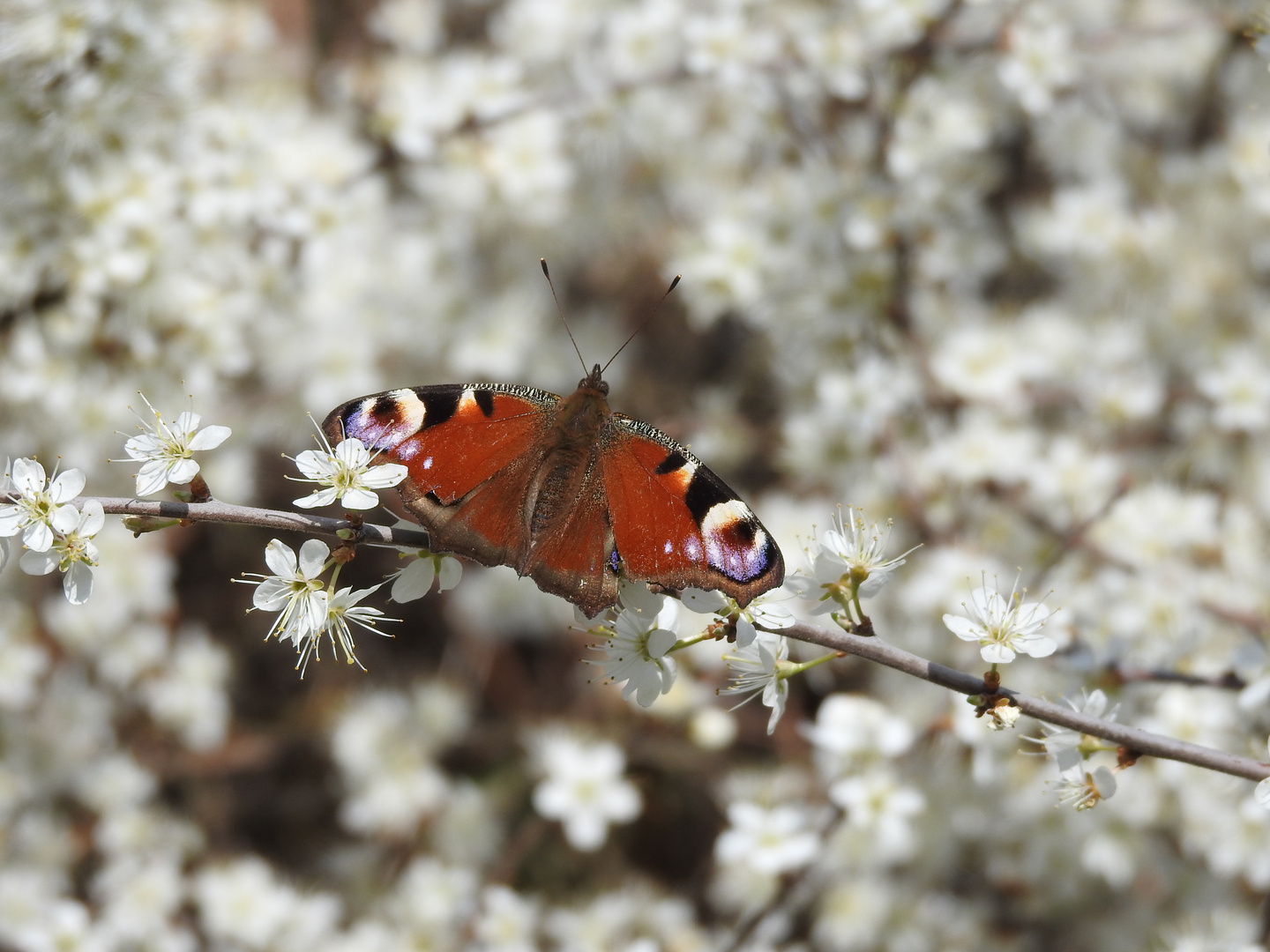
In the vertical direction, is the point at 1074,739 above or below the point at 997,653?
below

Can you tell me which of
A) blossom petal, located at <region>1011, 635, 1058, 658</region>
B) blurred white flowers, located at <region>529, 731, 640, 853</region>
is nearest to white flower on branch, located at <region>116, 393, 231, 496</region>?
blossom petal, located at <region>1011, 635, 1058, 658</region>

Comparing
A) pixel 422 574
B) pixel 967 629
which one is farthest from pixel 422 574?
pixel 967 629

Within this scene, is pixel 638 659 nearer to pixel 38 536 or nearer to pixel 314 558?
pixel 314 558

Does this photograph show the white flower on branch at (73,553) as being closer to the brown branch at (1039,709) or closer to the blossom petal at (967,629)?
the brown branch at (1039,709)

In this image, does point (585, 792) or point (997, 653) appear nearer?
point (997, 653)

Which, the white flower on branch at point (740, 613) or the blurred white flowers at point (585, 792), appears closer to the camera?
the white flower on branch at point (740, 613)

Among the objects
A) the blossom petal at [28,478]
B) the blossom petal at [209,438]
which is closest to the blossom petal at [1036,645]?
the blossom petal at [209,438]
